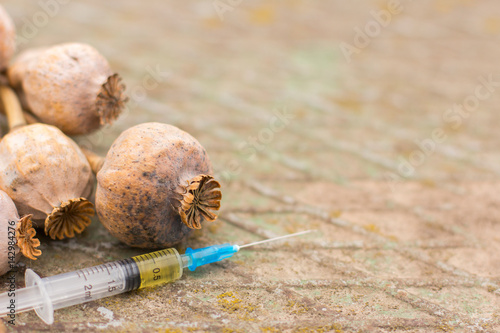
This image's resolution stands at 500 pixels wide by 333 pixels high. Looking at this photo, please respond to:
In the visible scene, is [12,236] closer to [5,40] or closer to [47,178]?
[47,178]

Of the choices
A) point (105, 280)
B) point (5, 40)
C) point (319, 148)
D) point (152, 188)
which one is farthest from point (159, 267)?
point (319, 148)

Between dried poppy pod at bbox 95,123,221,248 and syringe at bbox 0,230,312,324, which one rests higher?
dried poppy pod at bbox 95,123,221,248

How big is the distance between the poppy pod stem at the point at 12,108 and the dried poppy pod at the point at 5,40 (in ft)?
0.47

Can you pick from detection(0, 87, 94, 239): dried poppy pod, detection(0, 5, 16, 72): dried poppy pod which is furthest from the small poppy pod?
detection(0, 5, 16, 72): dried poppy pod

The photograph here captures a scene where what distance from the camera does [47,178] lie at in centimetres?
193

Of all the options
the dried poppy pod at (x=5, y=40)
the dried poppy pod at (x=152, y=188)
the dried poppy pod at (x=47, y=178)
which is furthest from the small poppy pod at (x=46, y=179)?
the dried poppy pod at (x=5, y=40)

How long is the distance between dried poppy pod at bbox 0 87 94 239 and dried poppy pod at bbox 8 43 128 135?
214 millimetres

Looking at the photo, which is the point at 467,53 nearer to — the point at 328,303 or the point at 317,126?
the point at 317,126

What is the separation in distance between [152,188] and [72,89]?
0.69 m

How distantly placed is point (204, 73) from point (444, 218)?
229 centimetres

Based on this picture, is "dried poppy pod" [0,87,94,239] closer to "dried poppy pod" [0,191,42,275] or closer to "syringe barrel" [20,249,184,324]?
"dried poppy pod" [0,191,42,275]

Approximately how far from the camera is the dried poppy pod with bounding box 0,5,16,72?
245 cm

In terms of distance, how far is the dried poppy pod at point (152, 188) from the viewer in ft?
6.20

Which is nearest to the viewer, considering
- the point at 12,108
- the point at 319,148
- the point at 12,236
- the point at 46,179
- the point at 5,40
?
the point at 12,236
